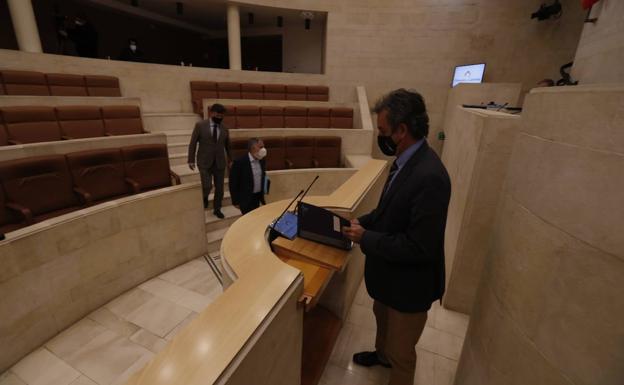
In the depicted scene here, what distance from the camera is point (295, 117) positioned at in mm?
5570

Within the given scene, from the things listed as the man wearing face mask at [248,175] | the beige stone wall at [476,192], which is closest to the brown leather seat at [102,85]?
the man wearing face mask at [248,175]

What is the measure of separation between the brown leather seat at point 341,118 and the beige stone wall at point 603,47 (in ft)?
12.3

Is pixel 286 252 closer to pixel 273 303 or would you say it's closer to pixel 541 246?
pixel 273 303

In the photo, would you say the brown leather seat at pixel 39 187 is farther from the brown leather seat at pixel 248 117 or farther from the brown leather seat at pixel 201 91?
the brown leather seat at pixel 201 91

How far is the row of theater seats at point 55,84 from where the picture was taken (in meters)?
4.18

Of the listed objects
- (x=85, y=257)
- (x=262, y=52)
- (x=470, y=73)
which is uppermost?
(x=262, y=52)

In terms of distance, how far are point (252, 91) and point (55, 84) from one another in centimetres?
349

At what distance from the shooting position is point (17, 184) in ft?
7.77

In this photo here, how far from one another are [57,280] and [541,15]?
890 cm

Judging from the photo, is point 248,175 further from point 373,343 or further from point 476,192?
point 476,192

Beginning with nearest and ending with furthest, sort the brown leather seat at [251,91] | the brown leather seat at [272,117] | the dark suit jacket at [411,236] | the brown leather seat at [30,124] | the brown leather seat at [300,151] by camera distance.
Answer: the dark suit jacket at [411,236], the brown leather seat at [30,124], the brown leather seat at [300,151], the brown leather seat at [272,117], the brown leather seat at [251,91]

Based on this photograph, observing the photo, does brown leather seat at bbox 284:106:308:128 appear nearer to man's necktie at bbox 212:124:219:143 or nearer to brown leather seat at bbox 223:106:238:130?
brown leather seat at bbox 223:106:238:130

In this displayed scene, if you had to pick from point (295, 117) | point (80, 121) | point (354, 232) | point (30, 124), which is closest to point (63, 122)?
point (80, 121)

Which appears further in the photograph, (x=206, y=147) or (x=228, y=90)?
(x=228, y=90)
